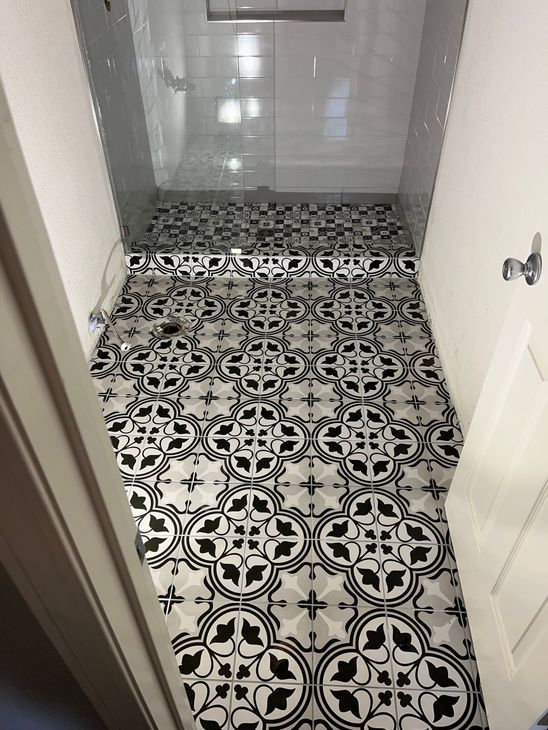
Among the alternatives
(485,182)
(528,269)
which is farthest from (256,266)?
(528,269)

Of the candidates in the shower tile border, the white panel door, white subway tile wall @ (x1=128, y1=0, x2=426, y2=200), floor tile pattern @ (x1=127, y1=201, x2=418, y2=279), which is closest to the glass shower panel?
white subway tile wall @ (x1=128, y1=0, x2=426, y2=200)

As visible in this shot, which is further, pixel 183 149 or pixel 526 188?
pixel 183 149

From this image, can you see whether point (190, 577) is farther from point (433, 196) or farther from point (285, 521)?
point (433, 196)

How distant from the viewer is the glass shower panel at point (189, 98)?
259 cm

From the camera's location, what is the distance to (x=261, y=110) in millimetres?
2943

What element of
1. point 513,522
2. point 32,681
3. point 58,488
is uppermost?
point 58,488

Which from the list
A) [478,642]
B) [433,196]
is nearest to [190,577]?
[478,642]

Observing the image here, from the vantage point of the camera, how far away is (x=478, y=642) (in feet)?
4.33

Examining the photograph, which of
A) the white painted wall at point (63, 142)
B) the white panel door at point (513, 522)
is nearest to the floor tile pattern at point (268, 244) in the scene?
the white painted wall at point (63, 142)

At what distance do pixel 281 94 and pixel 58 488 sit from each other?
2.86 metres

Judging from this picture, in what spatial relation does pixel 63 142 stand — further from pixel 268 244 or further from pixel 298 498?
pixel 298 498

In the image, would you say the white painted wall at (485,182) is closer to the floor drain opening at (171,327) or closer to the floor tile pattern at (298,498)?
the floor tile pattern at (298,498)

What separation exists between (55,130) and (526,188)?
1561 mm

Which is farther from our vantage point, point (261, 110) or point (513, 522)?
point (261, 110)
